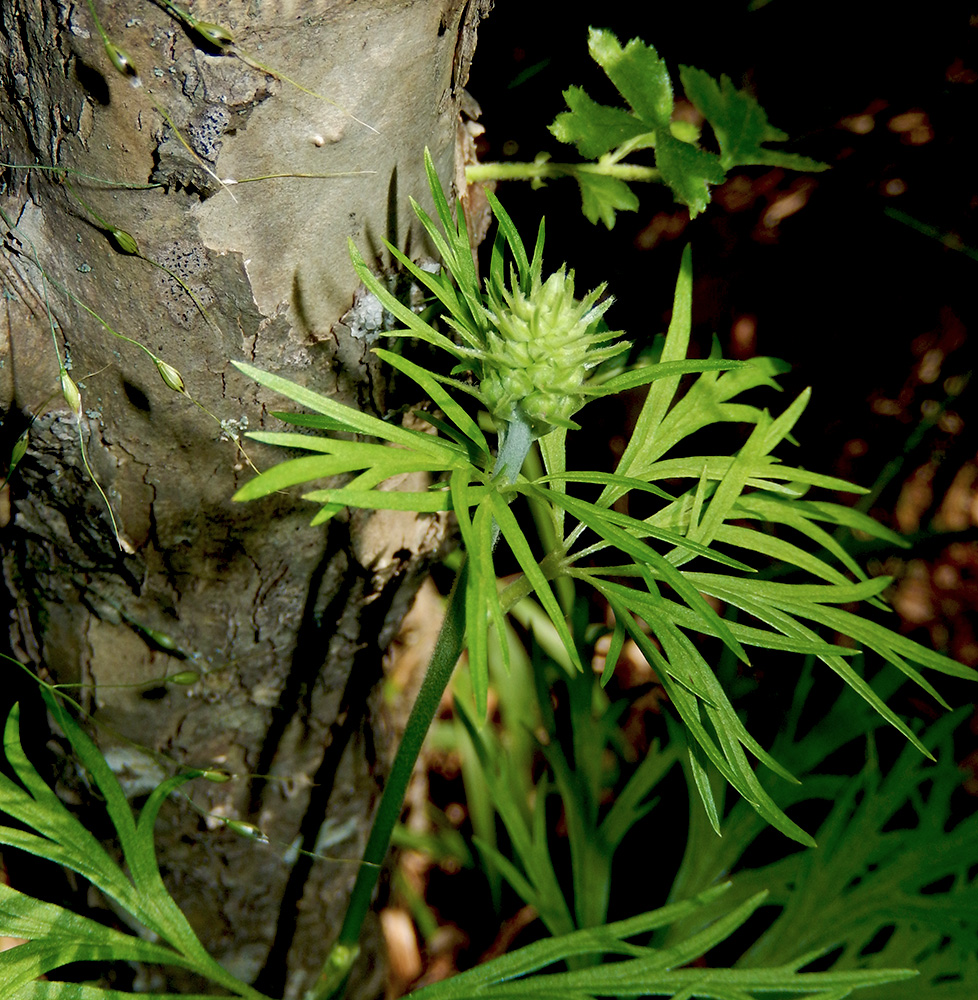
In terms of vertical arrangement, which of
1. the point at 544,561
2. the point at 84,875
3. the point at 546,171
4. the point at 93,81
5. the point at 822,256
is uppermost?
the point at 822,256

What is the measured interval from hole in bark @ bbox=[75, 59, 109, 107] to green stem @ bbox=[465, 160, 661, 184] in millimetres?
350

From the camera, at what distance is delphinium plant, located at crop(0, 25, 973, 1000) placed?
51 centimetres

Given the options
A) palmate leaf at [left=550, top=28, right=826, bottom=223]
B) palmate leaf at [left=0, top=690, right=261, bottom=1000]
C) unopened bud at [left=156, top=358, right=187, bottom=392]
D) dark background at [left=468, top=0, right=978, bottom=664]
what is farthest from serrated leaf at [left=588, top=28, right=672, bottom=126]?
palmate leaf at [left=0, top=690, right=261, bottom=1000]

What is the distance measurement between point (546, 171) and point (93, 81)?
42 centimetres

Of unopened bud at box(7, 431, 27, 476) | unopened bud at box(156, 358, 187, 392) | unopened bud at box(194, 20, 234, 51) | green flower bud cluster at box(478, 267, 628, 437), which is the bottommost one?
unopened bud at box(7, 431, 27, 476)

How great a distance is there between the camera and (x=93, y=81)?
530 millimetres

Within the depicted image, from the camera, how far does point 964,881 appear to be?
102cm

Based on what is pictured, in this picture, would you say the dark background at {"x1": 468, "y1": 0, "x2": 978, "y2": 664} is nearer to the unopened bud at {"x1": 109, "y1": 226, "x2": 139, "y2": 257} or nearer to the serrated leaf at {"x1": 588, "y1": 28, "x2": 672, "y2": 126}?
the serrated leaf at {"x1": 588, "y1": 28, "x2": 672, "y2": 126}

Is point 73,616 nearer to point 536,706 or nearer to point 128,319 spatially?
point 128,319

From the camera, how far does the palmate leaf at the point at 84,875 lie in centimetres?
66

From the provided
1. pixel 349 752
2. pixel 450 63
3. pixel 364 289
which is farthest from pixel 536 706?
pixel 450 63

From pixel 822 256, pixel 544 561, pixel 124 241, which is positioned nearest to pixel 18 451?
pixel 124 241

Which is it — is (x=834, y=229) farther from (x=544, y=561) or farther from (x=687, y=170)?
(x=544, y=561)

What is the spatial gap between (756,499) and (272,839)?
26.5 inches
